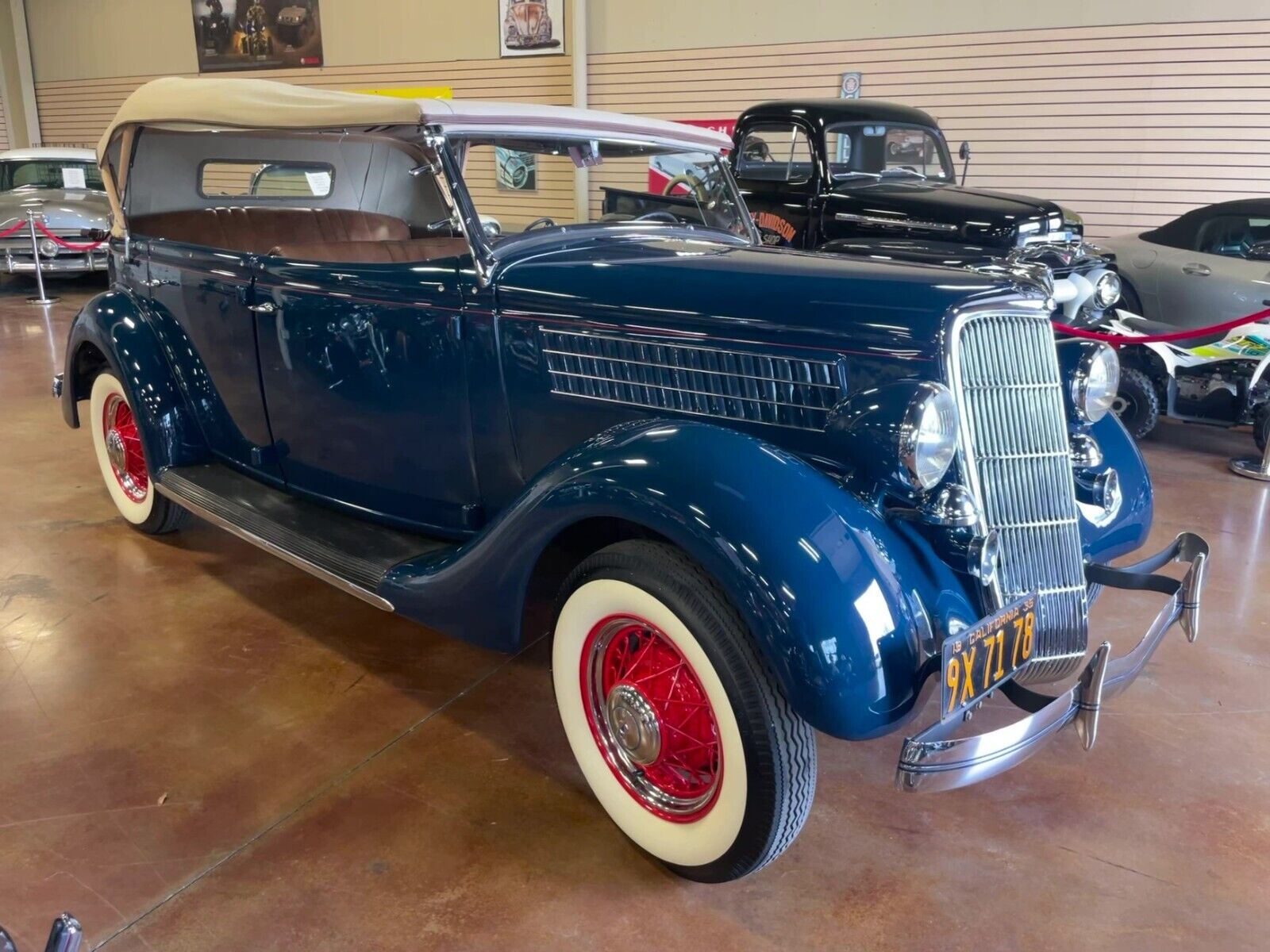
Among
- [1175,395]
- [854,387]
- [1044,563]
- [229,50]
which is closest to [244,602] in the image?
[854,387]

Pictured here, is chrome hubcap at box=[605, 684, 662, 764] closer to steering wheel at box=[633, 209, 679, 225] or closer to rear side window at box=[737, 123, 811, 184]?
steering wheel at box=[633, 209, 679, 225]

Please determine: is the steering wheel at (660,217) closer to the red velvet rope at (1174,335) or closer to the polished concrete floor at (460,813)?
the polished concrete floor at (460,813)

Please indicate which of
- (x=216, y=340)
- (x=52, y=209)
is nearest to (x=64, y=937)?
(x=216, y=340)

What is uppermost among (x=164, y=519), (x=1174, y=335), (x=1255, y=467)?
(x=1174, y=335)

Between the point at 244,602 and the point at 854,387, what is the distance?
250cm

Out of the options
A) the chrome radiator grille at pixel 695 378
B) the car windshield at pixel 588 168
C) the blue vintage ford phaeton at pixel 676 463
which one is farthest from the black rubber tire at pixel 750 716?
the car windshield at pixel 588 168

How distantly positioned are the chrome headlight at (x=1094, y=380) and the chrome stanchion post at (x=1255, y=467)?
125 inches

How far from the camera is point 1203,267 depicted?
649cm

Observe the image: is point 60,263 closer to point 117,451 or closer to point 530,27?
point 530,27

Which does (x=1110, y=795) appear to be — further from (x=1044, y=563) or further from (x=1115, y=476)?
(x=1115, y=476)

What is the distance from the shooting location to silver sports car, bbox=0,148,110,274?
Answer: 1038 centimetres

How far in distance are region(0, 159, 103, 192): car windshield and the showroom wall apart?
4200 millimetres

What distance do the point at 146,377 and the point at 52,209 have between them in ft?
27.8

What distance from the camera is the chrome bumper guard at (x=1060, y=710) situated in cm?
184
